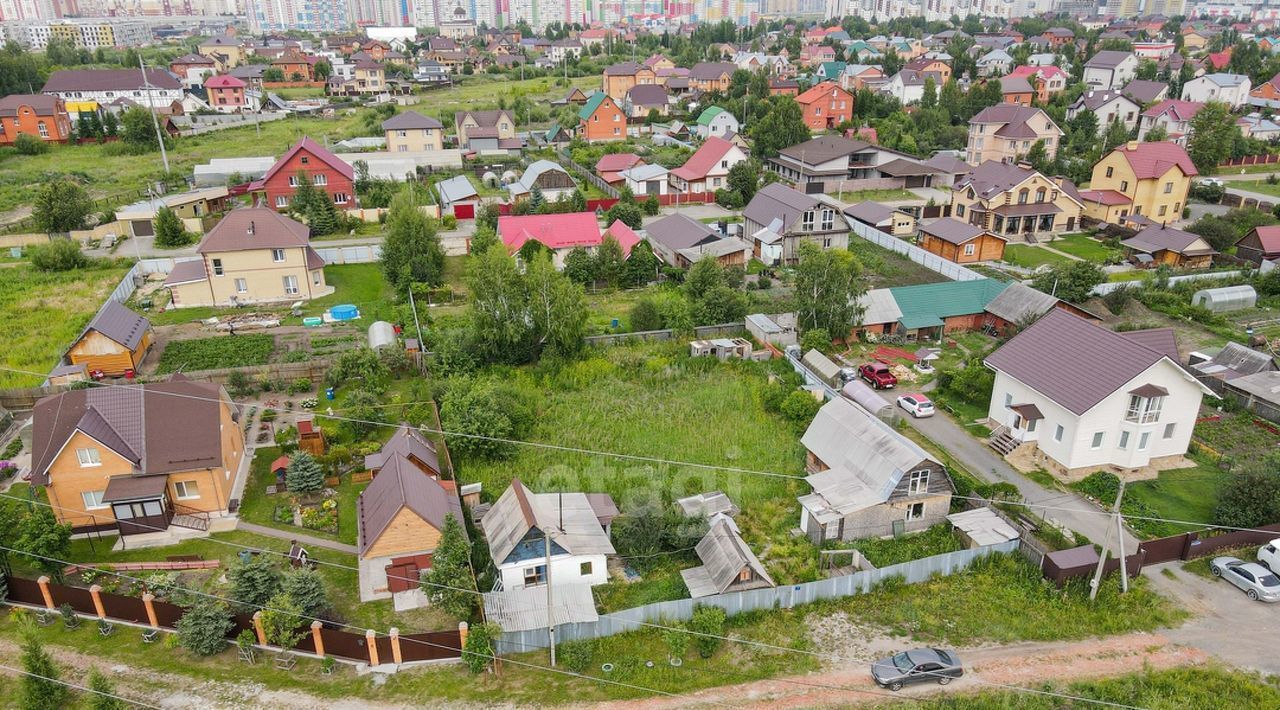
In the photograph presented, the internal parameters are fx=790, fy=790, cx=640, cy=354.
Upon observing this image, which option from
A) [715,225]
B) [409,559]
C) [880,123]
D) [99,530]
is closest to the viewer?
[409,559]

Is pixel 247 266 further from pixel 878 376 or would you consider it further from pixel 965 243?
pixel 965 243

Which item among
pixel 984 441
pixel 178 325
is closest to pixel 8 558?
pixel 178 325

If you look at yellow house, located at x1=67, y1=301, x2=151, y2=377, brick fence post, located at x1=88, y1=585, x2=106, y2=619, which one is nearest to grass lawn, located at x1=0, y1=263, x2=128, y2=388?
yellow house, located at x1=67, y1=301, x2=151, y2=377

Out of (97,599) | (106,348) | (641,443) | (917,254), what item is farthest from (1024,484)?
(106,348)

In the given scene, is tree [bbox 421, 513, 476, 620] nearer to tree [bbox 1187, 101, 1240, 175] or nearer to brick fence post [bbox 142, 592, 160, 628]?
brick fence post [bbox 142, 592, 160, 628]

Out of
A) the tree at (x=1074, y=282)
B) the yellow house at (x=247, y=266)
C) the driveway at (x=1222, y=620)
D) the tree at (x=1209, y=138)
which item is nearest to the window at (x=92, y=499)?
the yellow house at (x=247, y=266)

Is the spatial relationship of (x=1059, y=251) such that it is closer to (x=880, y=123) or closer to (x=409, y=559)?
(x=880, y=123)
